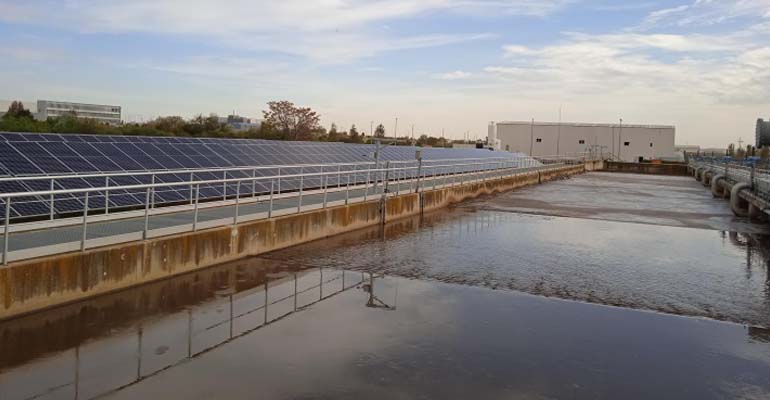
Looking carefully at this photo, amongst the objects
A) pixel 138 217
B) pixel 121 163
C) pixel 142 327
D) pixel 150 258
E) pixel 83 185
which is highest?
pixel 121 163

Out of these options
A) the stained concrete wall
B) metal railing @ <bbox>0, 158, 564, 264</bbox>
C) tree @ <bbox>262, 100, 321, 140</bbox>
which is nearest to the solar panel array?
metal railing @ <bbox>0, 158, 564, 264</bbox>

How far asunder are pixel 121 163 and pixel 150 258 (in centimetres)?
787

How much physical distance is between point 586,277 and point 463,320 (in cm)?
385

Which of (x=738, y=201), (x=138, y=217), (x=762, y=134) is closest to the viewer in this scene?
(x=138, y=217)

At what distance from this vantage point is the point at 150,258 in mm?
9477

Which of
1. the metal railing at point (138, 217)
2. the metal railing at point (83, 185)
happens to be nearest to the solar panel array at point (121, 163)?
the metal railing at point (83, 185)

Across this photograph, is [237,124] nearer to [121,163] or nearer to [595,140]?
[595,140]

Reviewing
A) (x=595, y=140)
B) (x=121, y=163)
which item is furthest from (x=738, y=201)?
(x=595, y=140)

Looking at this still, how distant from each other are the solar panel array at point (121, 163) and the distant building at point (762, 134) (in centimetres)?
1340

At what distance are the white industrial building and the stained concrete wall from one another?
71799 millimetres

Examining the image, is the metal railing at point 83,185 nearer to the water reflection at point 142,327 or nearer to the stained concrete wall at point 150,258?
the stained concrete wall at point 150,258

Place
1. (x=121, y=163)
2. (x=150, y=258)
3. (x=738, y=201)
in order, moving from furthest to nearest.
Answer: (x=738, y=201)
(x=121, y=163)
(x=150, y=258)

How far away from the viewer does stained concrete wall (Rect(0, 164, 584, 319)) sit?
7.56 m

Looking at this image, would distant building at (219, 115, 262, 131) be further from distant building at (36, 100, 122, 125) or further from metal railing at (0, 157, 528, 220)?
metal railing at (0, 157, 528, 220)
